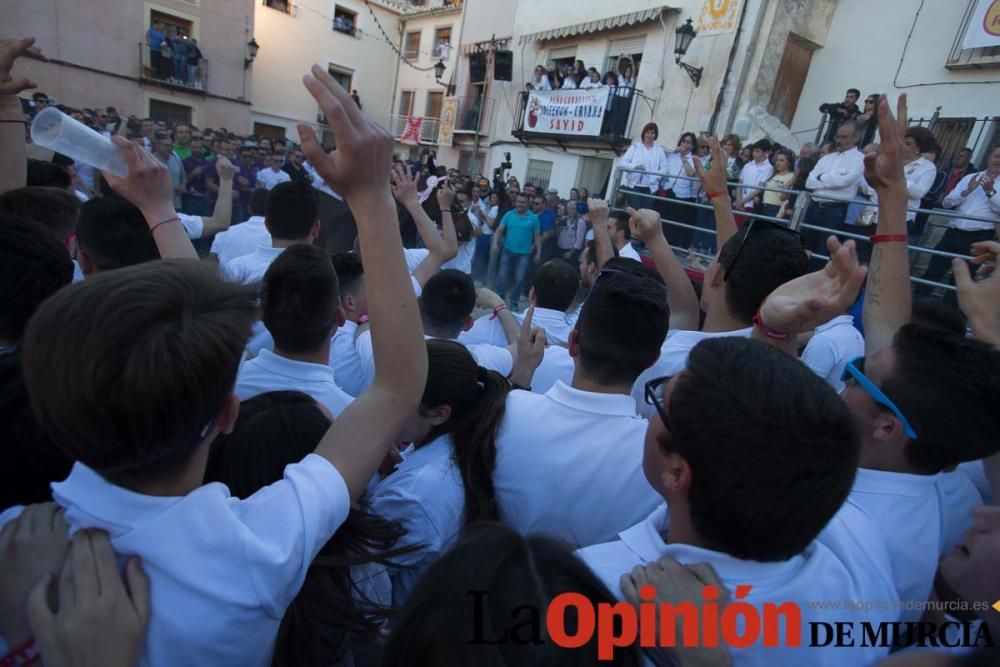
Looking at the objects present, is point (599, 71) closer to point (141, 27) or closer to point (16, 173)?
point (16, 173)

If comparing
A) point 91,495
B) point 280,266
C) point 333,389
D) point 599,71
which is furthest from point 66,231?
point 599,71

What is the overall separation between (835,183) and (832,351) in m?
4.61

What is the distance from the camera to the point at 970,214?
547 centimetres

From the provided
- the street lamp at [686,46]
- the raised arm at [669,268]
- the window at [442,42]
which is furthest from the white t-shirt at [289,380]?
the window at [442,42]

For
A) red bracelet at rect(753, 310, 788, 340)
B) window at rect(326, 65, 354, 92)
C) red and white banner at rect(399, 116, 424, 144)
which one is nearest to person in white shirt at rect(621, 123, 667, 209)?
red bracelet at rect(753, 310, 788, 340)

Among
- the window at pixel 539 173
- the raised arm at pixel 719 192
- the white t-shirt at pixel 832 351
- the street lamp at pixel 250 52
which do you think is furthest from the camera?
the street lamp at pixel 250 52

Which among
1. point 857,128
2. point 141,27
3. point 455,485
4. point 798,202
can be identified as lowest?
point 455,485

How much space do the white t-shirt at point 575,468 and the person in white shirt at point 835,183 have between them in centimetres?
509

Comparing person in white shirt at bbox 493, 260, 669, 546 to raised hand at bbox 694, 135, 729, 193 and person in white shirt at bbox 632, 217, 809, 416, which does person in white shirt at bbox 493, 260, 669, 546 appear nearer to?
person in white shirt at bbox 632, 217, 809, 416

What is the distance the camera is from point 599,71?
14.7m

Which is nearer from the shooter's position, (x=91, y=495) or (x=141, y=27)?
(x=91, y=495)

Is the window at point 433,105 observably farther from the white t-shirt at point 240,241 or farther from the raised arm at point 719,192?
the raised arm at point 719,192

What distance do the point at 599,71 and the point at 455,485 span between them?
15.6 metres

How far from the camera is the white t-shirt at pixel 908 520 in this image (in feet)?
4.28
